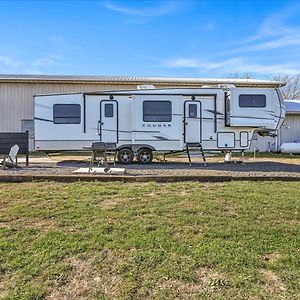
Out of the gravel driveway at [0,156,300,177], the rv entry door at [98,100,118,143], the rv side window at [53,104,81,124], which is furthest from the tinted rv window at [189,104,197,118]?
the rv side window at [53,104,81,124]

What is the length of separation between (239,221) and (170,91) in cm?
805

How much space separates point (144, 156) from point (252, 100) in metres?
4.32

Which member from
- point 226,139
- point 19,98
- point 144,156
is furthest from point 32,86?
point 226,139

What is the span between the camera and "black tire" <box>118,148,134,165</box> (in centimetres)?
1229

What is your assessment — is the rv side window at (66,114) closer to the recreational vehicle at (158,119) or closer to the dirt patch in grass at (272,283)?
the recreational vehicle at (158,119)

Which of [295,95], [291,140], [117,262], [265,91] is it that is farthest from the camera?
[295,95]

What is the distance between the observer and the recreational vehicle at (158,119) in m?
12.1

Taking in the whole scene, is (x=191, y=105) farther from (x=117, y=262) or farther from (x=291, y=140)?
(x=291, y=140)

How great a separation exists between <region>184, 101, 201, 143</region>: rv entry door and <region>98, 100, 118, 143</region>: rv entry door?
250cm

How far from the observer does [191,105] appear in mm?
12148

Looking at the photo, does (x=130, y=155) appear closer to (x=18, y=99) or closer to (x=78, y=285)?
(x=78, y=285)

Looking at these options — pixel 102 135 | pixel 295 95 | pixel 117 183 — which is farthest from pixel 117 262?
pixel 295 95

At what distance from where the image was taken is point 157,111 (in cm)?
1212

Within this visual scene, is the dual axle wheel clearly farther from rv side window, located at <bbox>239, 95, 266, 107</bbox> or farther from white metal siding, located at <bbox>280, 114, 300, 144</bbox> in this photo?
white metal siding, located at <bbox>280, 114, 300, 144</bbox>
